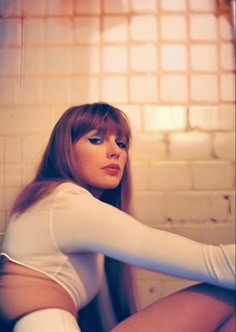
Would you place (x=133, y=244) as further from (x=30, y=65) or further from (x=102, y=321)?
(x=30, y=65)

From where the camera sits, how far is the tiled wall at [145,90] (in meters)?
0.60

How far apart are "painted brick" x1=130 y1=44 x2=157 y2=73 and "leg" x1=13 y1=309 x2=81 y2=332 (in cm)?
39

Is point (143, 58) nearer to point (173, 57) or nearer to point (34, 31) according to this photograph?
point (173, 57)

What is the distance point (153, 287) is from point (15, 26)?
1.54ft

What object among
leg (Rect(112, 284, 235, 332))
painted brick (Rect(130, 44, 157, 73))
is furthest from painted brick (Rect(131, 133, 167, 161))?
leg (Rect(112, 284, 235, 332))

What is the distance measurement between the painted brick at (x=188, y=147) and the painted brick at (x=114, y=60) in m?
0.14

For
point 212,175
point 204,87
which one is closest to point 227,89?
point 204,87

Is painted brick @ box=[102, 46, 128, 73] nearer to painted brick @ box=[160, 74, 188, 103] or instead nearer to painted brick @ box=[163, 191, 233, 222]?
painted brick @ box=[160, 74, 188, 103]

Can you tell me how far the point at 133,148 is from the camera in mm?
609

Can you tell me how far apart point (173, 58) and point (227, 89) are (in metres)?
0.10

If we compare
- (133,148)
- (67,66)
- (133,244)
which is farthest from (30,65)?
(133,244)

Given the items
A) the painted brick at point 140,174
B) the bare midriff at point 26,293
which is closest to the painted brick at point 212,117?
the painted brick at point 140,174

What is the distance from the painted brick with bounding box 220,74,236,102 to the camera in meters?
0.63

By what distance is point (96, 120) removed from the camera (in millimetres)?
600
